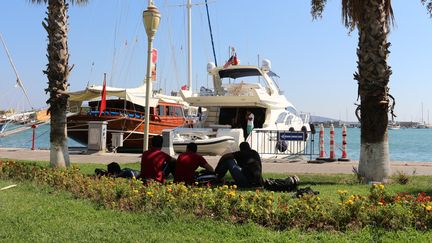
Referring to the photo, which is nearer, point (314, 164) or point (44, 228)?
point (44, 228)

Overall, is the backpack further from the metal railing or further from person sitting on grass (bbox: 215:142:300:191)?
the metal railing

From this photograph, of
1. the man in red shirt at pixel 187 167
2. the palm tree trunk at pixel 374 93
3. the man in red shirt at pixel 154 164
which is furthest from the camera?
the palm tree trunk at pixel 374 93

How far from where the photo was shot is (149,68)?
1273 cm

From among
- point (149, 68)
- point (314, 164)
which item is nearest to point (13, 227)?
point (149, 68)

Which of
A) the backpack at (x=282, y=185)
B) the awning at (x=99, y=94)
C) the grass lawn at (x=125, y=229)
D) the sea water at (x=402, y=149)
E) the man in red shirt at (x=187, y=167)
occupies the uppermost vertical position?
the awning at (x=99, y=94)

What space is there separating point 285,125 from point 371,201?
18.8m

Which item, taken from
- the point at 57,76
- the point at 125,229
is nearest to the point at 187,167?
the point at 125,229

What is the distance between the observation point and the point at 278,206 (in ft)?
20.7

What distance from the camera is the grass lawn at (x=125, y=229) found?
17.9 feet

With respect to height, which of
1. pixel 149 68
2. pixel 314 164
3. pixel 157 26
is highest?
pixel 157 26

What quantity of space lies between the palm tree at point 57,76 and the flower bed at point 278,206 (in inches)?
199

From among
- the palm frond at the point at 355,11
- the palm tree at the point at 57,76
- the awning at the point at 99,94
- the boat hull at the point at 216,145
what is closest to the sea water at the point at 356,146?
the awning at the point at 99,94

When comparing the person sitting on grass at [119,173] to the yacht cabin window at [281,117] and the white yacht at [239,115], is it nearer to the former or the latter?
the white yacht at [239,115]

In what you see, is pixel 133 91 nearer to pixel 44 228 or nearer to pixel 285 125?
pixel 285 125
